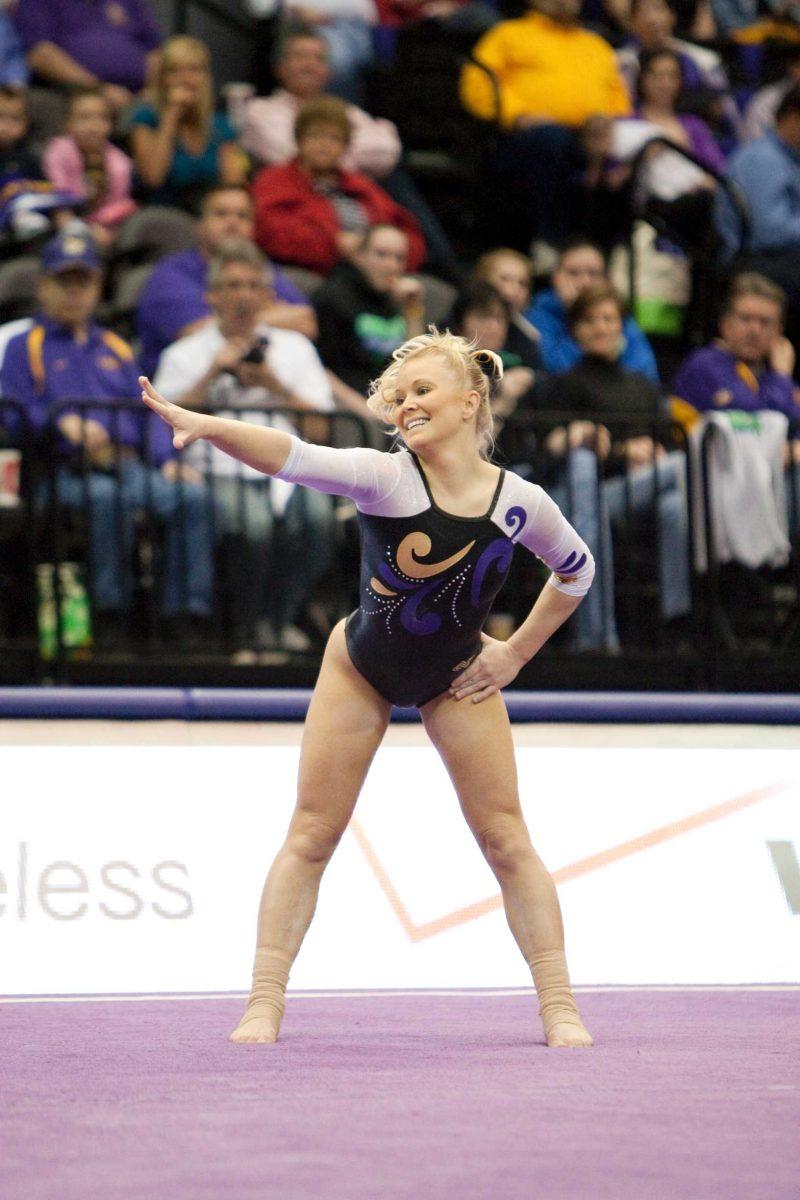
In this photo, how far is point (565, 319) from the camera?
32.3 ft

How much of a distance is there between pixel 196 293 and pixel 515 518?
470cm

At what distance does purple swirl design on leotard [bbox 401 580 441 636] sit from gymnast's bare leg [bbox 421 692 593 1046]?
0.18m

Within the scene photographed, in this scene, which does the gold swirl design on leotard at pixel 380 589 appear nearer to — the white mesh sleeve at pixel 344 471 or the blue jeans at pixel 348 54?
the white mesh sleeve at pixel 344 471

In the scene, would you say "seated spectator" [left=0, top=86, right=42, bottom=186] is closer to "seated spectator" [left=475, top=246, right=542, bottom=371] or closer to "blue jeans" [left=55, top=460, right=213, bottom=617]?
"seated spectator" [left=475, top=246, right=542, bottom=371]

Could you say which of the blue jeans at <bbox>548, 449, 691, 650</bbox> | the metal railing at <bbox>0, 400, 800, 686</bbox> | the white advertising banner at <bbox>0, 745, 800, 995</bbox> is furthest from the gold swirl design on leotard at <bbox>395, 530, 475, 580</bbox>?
the blue jeans at <bbox>548, 449, 691, 650</bbox>

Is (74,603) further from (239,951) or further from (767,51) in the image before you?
(767,51)

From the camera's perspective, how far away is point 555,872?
241 inches

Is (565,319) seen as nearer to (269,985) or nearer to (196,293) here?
(196,293)

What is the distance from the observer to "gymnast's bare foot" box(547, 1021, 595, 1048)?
428 centimetres

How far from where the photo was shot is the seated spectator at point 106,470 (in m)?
7.68

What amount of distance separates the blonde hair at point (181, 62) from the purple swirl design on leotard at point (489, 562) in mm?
5877

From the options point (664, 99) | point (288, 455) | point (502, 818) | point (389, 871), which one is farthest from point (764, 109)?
point (288, 455)

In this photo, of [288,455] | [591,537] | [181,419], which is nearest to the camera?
[181,419]

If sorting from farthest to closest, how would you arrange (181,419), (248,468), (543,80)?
1. (543,80)
2. (248,468)
3. (181,419)
